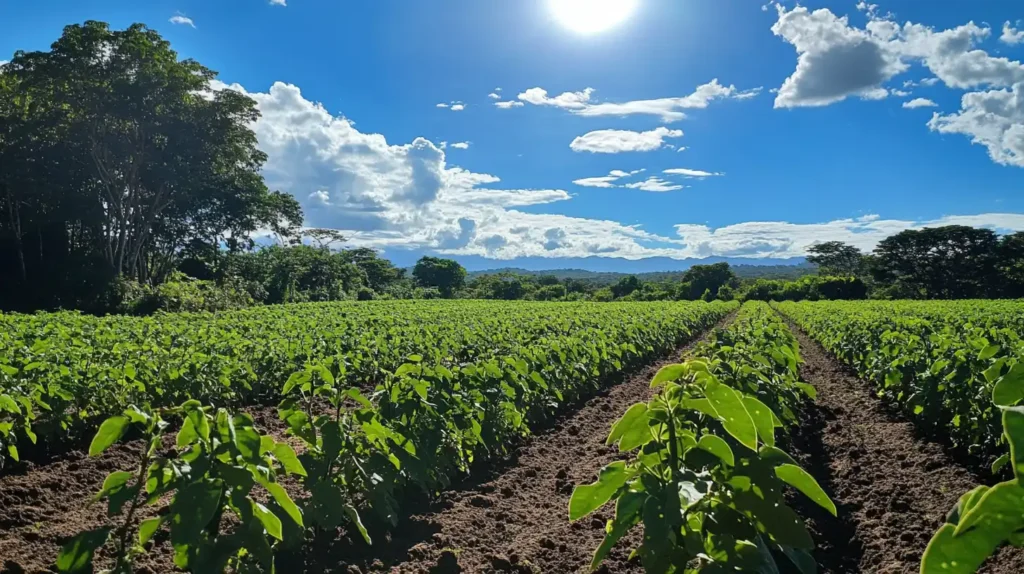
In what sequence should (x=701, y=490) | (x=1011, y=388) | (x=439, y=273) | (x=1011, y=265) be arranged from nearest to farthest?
(x=1011, y=388), (x=701, y=490), (x=1011, y=265), (x=439, y=273)

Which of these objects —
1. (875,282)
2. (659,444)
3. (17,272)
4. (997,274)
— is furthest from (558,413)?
(875,282)

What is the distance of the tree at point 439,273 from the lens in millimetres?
85375

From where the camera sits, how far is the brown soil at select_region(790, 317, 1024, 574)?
423cm

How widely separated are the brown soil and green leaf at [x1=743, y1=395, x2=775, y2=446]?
2888mm

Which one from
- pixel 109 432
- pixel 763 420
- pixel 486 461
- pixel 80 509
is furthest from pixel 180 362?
pixel 763 420

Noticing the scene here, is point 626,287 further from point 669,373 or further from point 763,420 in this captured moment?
point 763,420

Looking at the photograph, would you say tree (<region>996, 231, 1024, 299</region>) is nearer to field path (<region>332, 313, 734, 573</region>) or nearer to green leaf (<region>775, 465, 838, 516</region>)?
field path (<region>332, 313, 734, 573</region>)

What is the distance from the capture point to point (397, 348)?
11852 mm

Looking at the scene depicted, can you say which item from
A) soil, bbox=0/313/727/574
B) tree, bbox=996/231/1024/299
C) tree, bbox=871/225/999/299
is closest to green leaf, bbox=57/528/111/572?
soil, bbox=0/313/727/574

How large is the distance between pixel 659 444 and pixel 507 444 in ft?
17.2

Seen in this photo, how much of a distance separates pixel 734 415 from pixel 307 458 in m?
→ 2.57

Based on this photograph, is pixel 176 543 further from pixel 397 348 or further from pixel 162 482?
pixel 397 348

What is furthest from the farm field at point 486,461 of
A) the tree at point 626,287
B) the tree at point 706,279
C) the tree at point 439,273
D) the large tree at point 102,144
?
the tree at point 439,273

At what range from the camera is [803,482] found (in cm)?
173
